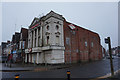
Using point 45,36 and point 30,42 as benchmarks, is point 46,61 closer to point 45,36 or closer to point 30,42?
point 45,36

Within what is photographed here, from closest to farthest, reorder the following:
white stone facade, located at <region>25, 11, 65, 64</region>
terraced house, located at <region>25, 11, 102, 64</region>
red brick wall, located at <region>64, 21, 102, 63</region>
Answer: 1. white stone facade, located at <region>25, 11, 65, 64</region>
2. terraced house, located at <region>25, 11, 102, 64</region>
3. red brick wall, located at <region>64, 21, 102, 63</region>

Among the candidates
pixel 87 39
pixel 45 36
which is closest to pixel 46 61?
pixel 45 36

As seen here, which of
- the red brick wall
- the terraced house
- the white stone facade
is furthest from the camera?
the red brick wall

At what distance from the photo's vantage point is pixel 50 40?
19.3 metres

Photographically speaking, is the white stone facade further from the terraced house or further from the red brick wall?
the red brick wall

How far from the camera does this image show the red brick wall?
21867 millimetres

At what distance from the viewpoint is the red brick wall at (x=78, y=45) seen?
2187cm

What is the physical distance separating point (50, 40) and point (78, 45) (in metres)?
9.34

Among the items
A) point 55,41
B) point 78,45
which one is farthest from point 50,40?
point 78,45

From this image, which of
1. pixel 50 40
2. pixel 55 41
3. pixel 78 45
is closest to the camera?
pixel 50 40

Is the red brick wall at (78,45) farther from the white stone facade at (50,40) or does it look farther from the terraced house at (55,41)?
the white stone facade at (50,40)

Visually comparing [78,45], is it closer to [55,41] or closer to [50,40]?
[55,41]

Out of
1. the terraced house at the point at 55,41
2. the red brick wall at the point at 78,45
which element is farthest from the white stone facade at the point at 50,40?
the red brick wall at the point at 78,45

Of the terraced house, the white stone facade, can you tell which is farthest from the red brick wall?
the white stone facade
